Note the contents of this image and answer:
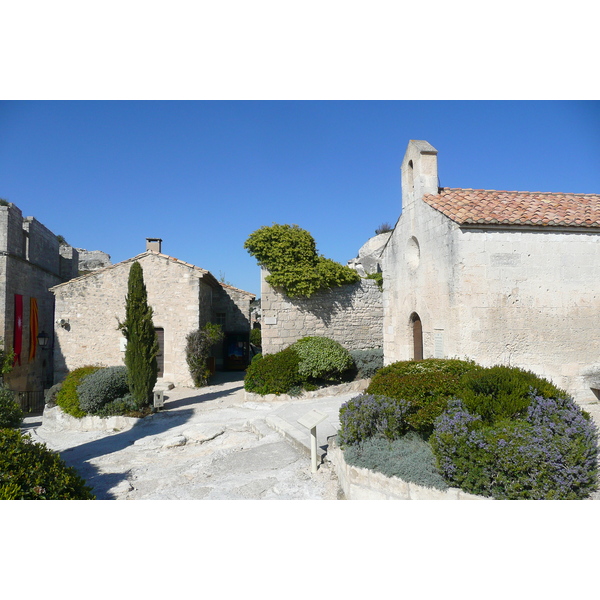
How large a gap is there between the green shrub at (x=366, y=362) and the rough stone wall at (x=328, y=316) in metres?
1.51

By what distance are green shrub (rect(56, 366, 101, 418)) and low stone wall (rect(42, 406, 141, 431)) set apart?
139 mm

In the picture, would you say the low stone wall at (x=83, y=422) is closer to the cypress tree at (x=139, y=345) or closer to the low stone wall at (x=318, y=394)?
the cypress tree at (x=139, y=345)

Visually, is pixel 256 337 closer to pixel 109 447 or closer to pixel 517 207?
pixel 109 447

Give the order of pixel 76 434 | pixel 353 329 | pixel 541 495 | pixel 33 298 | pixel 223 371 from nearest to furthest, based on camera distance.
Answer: pixel 541 495 → pixel 76 434 → pixel 353 329 → pixel 33 298 → pixel 223 371

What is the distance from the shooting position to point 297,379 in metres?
12.2

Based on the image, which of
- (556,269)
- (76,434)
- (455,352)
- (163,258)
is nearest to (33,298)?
(163,258)

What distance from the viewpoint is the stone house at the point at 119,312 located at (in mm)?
16125

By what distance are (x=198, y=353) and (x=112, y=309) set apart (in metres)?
4.43

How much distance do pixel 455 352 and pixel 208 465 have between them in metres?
5.79

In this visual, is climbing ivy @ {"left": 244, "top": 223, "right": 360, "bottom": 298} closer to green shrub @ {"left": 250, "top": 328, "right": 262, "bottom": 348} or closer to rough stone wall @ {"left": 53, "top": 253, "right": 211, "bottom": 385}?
rough stone wall @ {"left": 53, "top": 253, "right": 211, "bottom": 385}

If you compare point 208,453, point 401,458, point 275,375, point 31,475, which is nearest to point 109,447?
point 208,453

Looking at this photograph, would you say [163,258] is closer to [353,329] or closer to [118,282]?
[118,282]

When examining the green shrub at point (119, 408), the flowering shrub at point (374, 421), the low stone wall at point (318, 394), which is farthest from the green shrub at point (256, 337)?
the flowering shrub at point (374, 421)

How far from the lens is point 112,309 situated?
16.6 meters
